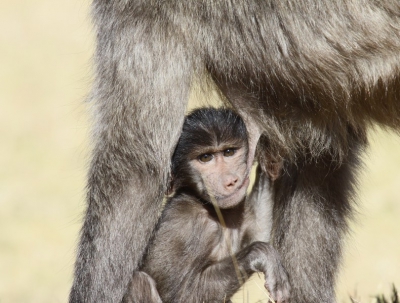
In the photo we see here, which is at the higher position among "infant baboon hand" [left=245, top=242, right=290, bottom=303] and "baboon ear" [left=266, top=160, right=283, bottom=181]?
"baboon ear" [left=266, top=160, right=283, bottom=181]

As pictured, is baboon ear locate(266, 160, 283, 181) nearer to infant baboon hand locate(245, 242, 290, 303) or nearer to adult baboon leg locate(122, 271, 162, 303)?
infant baboon hand locate(245, 242, 290, 303)

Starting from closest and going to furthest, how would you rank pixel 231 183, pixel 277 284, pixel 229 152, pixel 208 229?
pixel 277 284, pixel 231 183, pixel 229 152, pixel 208 229

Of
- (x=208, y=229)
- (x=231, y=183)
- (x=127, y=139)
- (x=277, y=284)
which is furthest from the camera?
(x=208, y=229)

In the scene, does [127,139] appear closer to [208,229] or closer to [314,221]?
[208,229]

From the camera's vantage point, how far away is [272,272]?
148 inches

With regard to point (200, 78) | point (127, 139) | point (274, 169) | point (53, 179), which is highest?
point (200, 78)

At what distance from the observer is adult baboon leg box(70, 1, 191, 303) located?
3451 millimetres

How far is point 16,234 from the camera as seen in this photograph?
7.87m

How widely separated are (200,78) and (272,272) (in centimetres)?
90

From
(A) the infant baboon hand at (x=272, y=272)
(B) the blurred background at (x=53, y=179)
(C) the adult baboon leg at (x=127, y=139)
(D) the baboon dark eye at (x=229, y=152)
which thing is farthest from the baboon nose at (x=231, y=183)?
(B) the blurred background at (x=53, y=179)

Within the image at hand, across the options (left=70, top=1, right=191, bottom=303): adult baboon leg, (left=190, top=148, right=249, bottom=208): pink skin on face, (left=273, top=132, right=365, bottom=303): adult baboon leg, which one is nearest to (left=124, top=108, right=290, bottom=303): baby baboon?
(left=190, top=148, right=249, bottom=208): pink skin on face

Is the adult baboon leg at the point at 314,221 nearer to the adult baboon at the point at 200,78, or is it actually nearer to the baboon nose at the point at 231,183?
the baboon nose at the point at 231,183

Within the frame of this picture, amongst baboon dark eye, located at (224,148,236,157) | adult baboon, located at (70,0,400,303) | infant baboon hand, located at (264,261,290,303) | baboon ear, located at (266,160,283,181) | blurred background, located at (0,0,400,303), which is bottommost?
blurred background, located at (0,0,400,303)

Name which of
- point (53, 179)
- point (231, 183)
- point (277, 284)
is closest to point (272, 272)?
point (277, 284)
